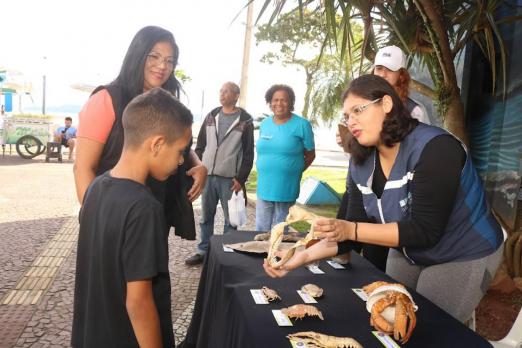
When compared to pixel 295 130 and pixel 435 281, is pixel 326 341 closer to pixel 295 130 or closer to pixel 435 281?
pixel 435 281

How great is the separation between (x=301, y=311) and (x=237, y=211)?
2.81 m

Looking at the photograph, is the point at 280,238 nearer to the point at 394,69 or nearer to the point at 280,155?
the point at 394,69

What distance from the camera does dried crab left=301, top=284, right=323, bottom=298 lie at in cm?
156

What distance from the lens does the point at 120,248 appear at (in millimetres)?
1316

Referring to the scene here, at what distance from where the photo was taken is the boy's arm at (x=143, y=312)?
130cm

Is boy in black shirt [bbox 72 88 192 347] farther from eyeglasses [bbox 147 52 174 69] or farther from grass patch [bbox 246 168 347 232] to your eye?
grass patch [bbox 246 168 347 232]

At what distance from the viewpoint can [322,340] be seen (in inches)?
47.0

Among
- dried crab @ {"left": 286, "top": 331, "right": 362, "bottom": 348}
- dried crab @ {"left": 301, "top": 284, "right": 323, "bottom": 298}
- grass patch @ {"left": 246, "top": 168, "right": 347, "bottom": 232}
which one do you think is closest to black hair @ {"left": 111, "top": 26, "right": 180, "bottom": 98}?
dried crab @ {"left": 301, "top": 284, "right": 323, "bottom": 298}

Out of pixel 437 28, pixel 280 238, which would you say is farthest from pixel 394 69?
pixel 280 238

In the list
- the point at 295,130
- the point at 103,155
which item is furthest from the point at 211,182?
the point at 103,155

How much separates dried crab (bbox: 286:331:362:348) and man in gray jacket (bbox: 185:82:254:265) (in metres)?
3.12

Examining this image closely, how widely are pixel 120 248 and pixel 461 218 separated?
48.6 inches

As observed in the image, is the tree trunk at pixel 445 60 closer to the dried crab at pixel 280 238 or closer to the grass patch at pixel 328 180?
the dried crab at pixel 280 238

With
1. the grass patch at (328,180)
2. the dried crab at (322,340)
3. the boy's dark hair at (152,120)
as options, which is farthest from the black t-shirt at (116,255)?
the grass patch at (328,180)
